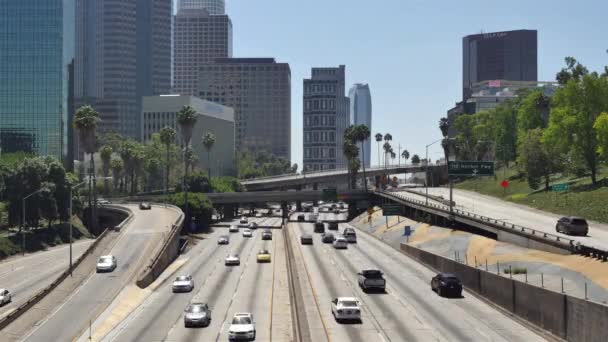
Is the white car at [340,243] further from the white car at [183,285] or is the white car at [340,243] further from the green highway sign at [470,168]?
the white car at [183,285]

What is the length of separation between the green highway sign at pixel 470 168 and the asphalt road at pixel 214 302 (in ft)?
74.0

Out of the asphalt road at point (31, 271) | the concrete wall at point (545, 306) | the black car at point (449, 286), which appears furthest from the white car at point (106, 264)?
the concrete wall at point (545, 306)

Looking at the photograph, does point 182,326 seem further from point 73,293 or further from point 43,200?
point 43,200

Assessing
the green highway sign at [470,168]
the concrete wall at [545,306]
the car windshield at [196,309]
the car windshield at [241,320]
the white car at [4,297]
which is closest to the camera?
the concrete wall at [545,306]

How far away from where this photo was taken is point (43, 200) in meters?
114

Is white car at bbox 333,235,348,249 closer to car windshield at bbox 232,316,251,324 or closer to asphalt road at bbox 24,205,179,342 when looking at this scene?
asphalt road at bbox 24,205,179,342

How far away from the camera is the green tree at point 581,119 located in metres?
102

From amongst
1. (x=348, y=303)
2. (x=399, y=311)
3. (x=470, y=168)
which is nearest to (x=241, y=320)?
(x=348, y=303)

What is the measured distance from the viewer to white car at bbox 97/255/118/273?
70188 mm

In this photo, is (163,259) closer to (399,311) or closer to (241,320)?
(399,311)

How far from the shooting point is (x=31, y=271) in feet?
282

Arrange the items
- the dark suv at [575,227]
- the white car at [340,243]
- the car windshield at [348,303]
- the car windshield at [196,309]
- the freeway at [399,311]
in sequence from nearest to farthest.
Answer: the freeway at [399,311]
the car windshield at [348,303]
the car windshield at [196,309]
the dark suv at [575,227]
the white car at [340,243]

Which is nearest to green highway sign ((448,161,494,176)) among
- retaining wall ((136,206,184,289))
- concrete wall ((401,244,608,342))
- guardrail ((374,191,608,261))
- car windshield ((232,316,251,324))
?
guardrail ((374,191,608,261))

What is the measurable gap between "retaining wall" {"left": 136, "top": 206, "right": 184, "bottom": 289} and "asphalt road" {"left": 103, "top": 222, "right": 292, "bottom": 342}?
1575 millimetres
